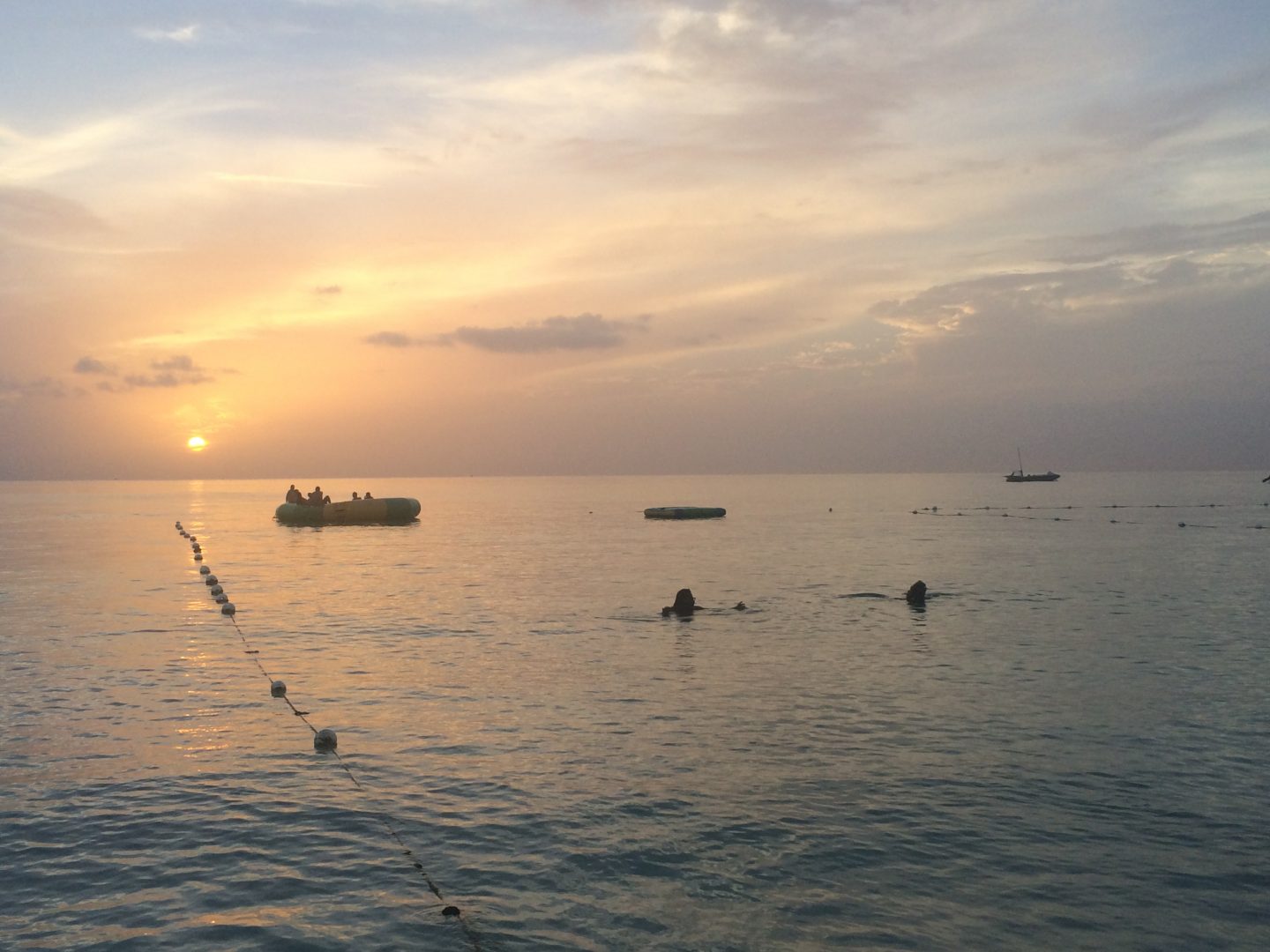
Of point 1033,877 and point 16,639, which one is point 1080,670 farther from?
point 16,639

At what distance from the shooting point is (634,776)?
15242 millimetres

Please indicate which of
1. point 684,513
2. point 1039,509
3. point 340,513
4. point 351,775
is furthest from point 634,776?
point 1039,509

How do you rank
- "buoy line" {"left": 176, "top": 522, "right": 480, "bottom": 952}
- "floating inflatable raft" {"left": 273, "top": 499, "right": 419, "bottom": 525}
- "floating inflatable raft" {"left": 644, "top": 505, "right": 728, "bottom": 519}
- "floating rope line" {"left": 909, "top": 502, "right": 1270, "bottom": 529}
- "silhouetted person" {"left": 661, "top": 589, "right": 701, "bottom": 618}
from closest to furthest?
"buoy line" {"left": 176, "top": 522, "right": 480, "bottom": 952}, "silhouetted person" {"left": 661, "top": 589, "right": 701, "bottom": 618}, "floating inflatable raft" {"left": 273, "top": 499, "right": 419, "bottom": 525}, "floating rope line" {"left": 909, "top": 502, "right": 1270, "bottom": 529}, "floating inflatable raft" {"left": 644, "top": 505, "right": 728, "bottom": 519}

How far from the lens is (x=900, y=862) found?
11.8m

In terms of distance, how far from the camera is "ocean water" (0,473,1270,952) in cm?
1042

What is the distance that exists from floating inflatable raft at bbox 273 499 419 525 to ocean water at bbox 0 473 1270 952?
2018 inches

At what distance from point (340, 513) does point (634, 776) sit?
7791 cm

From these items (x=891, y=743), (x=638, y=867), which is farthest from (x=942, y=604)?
(x=638, y=867)

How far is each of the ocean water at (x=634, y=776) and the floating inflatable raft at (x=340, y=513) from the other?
5126 cm

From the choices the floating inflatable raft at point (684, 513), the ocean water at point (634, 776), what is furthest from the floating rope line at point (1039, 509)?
the ocean water at point (634, 776)

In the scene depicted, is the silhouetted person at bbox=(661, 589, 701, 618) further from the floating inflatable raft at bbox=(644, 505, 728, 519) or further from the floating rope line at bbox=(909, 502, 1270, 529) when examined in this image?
the floating rope line at bbox=(909, 502, 1270, 529)

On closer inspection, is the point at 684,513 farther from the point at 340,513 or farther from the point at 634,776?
the point at 634,776

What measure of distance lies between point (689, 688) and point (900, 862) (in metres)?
10.4

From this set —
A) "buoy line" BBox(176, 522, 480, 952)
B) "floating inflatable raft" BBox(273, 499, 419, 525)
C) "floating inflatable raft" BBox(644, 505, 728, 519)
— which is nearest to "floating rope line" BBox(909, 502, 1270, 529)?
"floating inflatable raft" BBox(644, 505, 728, 519)
